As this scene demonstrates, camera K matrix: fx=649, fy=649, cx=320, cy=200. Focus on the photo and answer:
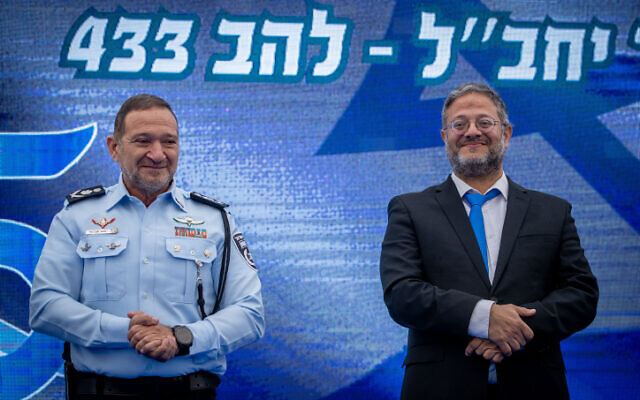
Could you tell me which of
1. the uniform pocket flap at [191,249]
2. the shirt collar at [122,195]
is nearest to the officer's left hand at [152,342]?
the uniform pocket flap at [191,249]

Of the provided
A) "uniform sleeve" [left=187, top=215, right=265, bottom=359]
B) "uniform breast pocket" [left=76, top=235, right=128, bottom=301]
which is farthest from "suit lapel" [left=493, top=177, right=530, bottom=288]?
"uniform breast pocket" [left=76, top=235, right=128, bottom=301]

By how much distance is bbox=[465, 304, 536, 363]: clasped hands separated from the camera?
1844mm

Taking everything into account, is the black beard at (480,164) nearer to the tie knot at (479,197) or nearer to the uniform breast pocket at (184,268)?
the tie knot at (479,197)

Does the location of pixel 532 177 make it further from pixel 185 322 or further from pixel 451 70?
pixel 185 322

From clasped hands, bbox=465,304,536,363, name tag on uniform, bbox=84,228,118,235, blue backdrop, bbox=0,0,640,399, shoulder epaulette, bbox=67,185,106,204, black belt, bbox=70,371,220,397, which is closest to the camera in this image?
clasped hands, bbox=465,304,536,363

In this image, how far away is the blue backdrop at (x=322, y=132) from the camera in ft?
10.5

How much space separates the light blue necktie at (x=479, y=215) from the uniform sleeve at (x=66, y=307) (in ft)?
3.68

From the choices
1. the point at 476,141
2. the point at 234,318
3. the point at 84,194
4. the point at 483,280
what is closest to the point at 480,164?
the point at 476,141

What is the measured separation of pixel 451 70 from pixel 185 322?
1.97 metres

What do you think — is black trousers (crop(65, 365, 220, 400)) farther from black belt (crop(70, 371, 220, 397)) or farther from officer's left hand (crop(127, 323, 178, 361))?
officer's left hand (crop(127, 323, 178, 361))

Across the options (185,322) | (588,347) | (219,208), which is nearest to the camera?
(185,322)

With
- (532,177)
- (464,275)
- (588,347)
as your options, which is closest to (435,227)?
(464,275)

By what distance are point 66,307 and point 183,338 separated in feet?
1.22

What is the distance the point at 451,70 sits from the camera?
3.30m
